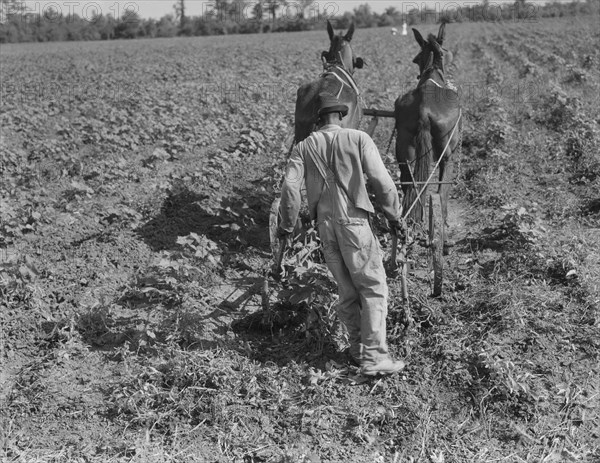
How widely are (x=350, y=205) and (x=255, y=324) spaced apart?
142cm

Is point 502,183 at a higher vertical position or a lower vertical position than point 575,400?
higher

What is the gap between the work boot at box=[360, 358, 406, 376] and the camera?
4.43 metres

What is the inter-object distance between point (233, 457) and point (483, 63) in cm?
2198

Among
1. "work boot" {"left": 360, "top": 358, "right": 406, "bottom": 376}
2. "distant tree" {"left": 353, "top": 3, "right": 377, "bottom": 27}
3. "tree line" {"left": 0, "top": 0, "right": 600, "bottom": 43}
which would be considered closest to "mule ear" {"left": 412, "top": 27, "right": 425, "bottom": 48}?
"work boot" {"left": 360, "top": 358, "right": 406, "bottom": 376}

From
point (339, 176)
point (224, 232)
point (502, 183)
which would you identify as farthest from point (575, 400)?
point (502, 183)

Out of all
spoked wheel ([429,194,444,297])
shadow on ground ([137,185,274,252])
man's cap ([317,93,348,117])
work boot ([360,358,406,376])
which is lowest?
work boot ([360,358,406,376])

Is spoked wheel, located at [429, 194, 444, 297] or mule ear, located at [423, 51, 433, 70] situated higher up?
mule ear, located at [423, 51, 433, 70]

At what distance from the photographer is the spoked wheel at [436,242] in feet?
18.0

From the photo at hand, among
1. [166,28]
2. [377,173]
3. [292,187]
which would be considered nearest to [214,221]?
[292,187]

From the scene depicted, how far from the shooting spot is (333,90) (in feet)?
23.8

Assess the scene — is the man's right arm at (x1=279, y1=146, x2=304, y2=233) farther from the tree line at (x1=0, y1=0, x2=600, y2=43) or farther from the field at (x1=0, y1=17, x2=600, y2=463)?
the tree line at (x1=0, y1=0, x2=600, y2=43)

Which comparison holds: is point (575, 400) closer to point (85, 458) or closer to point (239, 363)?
point (239, 363)

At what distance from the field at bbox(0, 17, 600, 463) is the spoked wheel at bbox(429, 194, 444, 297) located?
159mm

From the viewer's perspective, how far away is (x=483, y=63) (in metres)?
23.3
